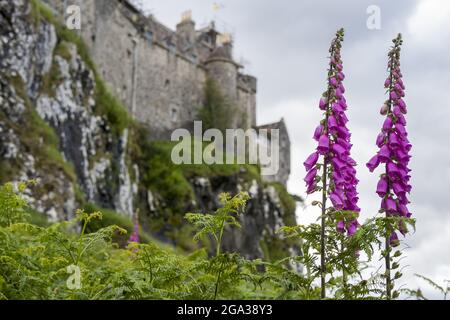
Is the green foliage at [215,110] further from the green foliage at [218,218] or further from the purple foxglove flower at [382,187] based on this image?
the green foliage at [218,218]

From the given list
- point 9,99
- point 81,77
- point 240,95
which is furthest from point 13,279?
point 240,95

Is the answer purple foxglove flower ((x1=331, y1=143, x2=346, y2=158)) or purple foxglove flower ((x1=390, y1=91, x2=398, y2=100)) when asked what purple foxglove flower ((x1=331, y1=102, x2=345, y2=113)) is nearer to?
purple foxglove flower ((x1=331, y1=143, x2=346, y2=158))

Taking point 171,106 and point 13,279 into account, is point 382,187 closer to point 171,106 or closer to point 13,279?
point 13,279

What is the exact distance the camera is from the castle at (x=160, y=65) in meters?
42.0

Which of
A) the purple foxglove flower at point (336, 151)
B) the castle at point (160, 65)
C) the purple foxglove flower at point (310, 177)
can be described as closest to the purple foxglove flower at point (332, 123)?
the purple foxglove flower at point (336, 151)

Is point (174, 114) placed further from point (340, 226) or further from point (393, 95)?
point (340, 226)

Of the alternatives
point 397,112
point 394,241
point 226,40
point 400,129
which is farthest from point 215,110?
point 394,241

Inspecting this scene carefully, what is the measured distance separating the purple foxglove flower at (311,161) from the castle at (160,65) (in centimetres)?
3326

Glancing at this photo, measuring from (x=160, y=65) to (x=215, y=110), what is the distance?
22.0 feet

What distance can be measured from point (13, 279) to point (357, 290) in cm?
257

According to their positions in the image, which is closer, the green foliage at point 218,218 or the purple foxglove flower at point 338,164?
the green foliage at point 218,218

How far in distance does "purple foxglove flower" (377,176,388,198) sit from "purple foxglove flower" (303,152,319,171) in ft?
1.77

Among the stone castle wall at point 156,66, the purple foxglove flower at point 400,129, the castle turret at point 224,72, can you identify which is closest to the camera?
the purple foxglove flower at point 400,129

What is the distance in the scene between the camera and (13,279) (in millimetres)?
4793
